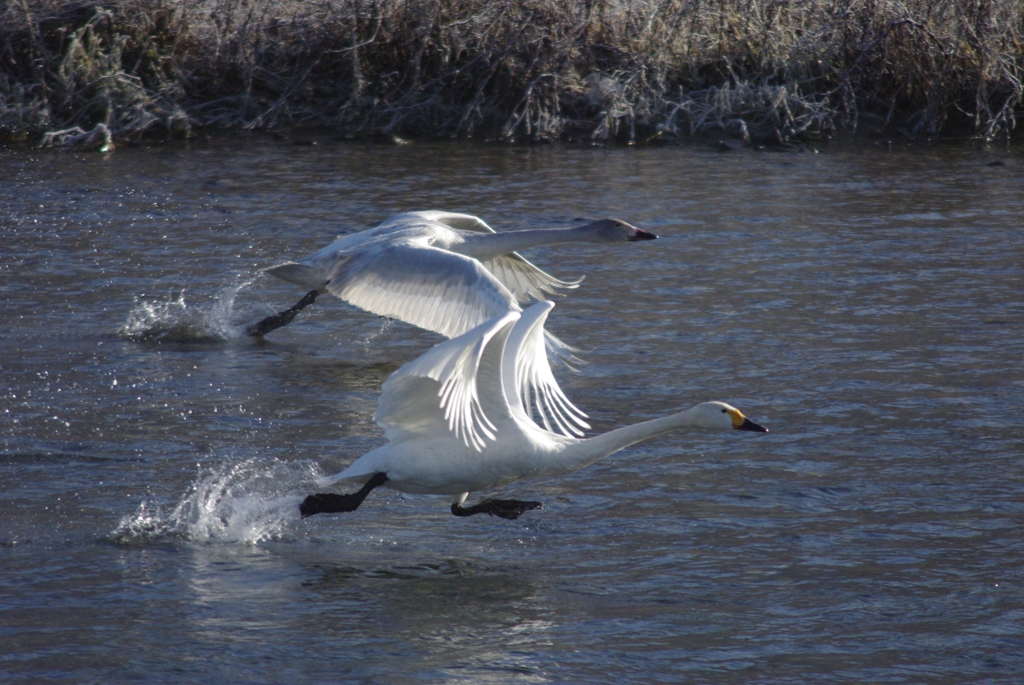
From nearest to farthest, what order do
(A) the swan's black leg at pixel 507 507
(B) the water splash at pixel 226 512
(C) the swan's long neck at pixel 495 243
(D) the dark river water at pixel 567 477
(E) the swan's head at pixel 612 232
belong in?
(D) the dark river water at pixel 567 477 → (B) the water splash at pixel 226 512 → (A) the swan's black leg at pixel 507 507 → (C) the swan's long neck at pixel 495 243 → (E) the swan's head at pixel 612 232

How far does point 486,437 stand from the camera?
15.9ft

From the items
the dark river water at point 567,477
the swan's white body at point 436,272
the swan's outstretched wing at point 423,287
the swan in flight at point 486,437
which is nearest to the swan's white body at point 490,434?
the swan in flight at point 486,437

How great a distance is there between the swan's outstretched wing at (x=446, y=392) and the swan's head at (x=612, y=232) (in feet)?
12.1

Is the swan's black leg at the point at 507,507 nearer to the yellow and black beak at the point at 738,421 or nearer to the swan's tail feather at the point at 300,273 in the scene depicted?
the yellow and black beak at the point at 738,421

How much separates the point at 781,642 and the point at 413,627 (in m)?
1.19

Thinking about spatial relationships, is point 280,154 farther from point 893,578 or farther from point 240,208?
point 893,578

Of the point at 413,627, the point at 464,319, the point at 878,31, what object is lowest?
the point at 413,627

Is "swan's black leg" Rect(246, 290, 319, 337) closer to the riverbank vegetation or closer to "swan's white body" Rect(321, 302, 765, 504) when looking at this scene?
"swan's white body" Rect(321, 302, 765, 504)

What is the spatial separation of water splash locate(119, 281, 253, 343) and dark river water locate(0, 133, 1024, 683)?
21 mm

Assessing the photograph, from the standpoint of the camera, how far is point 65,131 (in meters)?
13.6

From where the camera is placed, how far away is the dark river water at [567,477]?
13.3 ft

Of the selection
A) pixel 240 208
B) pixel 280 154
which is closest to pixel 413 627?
pixel 240 208

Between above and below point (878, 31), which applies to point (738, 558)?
below

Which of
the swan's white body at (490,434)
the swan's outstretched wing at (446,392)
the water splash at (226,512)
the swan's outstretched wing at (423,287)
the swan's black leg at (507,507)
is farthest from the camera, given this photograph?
the swan's outstretched wing at (423,287)
